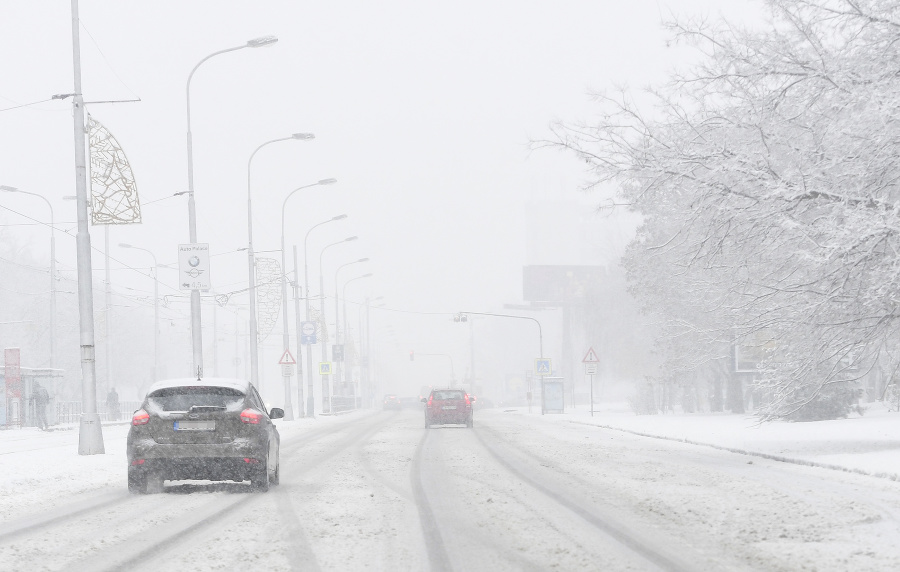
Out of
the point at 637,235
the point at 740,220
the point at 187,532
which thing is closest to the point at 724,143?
the point at 740,220

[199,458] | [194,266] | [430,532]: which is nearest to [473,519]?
[430,532]

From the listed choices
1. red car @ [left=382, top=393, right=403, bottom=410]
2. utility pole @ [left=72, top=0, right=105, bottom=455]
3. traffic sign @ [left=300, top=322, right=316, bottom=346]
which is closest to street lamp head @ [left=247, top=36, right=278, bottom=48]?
utility pole @ [left=72, top=0, right=105, bottom=455]

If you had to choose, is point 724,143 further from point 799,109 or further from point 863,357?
point 863,357

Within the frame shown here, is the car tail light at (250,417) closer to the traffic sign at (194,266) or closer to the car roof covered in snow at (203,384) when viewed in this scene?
the car roof covered in snow at (203,384)

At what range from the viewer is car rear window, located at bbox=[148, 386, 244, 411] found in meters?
15.9

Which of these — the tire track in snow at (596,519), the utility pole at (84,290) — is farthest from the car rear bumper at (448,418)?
the tire track in snow at (596,519)

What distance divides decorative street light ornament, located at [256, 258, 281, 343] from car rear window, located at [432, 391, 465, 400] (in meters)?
12.4

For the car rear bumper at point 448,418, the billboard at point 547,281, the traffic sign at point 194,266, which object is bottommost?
the car rear bumper at point 448,418

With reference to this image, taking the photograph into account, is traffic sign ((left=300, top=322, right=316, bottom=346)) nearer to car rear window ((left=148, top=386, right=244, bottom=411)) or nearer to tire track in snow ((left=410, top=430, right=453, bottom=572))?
tire track in snow ((left=410, top=430, right=453, bottom=572))

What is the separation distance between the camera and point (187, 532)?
1128 cm

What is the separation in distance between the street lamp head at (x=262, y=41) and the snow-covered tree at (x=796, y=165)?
637 inches

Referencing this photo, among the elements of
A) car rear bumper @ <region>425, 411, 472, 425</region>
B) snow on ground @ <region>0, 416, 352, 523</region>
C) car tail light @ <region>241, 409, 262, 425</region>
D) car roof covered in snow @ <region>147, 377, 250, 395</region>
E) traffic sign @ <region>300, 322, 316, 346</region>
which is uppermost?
traffic sign @ <region>300, 322, 316, 346</region>

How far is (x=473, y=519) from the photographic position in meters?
12.1

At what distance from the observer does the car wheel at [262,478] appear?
15812 millimetres
